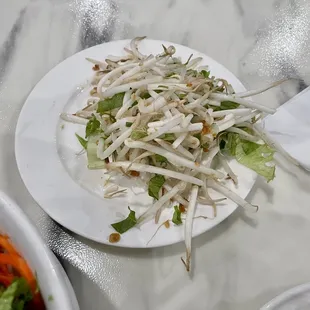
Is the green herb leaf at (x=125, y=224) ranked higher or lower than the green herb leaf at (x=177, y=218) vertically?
lower

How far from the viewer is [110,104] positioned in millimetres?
1304

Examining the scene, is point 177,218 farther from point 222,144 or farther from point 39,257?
point 39,257

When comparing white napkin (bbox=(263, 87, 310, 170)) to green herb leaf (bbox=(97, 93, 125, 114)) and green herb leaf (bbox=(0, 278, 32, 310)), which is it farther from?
green herb leaf (bbox=(0, 278, 32, 310))

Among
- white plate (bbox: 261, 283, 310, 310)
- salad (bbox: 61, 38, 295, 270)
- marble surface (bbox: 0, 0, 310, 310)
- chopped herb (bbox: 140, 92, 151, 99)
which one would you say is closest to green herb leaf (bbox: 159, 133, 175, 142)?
salad (bbox: 61, 38, 295, 270)

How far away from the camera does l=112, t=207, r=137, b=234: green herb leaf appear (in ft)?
3.72

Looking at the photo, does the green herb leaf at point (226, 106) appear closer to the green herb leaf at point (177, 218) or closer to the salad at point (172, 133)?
the salad at point (172, 133)

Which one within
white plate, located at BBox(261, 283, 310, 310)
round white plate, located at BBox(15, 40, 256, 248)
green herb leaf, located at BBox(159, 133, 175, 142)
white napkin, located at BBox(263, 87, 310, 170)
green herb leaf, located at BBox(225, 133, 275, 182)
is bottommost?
round white plate, located at BBox(15, 40, 256, 248)

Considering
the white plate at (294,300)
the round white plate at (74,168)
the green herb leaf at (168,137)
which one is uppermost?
the green herb leaf at (168,137)

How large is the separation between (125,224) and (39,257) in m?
0.38

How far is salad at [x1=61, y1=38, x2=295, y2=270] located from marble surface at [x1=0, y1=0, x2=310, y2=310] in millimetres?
80

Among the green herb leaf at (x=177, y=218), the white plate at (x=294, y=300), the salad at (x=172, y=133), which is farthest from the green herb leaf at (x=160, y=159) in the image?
the white plate at (x=294, y=300)

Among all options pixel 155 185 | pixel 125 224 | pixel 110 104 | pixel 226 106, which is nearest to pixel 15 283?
pixel 125 224

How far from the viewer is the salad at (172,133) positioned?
1.22m

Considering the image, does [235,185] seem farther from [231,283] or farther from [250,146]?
[231,283]
